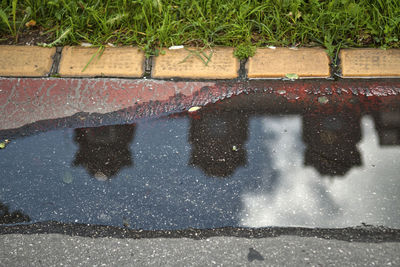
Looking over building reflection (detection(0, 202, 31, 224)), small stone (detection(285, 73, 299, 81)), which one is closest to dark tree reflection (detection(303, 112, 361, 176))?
small stone (detection(285, 73, 299, 81))

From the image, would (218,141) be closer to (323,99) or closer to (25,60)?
(323,99)

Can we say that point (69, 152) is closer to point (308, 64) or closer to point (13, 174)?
point (13, 174)

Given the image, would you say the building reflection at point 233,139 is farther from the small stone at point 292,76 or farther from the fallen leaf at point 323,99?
A: the small stone at point 292,76

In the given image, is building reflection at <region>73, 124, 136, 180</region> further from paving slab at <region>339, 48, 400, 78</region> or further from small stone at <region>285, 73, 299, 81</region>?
paving slab at <region>339, 48, 400, 78</region>

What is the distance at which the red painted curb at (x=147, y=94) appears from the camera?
7.50 ft

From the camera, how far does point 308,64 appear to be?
2.45 metres

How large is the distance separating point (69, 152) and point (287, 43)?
1.47 meters

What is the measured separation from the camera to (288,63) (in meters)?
2.46

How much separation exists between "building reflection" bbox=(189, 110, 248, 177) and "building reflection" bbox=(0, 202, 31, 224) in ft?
2.72

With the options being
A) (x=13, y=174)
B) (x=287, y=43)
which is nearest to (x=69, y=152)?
(x=13, y=174)

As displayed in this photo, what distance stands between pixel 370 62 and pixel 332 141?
0.66m

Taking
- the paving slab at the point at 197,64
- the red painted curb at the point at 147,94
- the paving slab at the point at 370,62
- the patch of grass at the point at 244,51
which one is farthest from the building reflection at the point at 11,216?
the paving slab at the point at 370,62

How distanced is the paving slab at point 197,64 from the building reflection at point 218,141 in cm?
29

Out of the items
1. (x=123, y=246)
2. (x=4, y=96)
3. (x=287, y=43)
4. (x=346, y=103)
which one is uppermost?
(x=287, y=43)
